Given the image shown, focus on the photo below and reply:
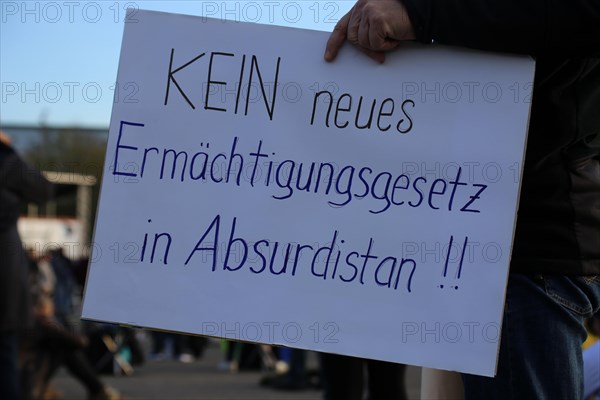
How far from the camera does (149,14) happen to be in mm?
1966

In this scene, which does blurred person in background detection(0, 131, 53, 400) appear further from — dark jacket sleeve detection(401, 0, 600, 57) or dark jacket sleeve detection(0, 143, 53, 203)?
dark jacket sleeve detection(401, 0, 600, 57)

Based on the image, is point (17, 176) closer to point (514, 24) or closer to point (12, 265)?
point (12, 265)

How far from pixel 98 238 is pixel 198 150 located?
262 millimetres

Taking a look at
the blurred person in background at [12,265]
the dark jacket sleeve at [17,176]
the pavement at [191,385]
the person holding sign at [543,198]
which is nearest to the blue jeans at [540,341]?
the person holding sign at [543,198]

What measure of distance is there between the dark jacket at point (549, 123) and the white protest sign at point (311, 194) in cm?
7

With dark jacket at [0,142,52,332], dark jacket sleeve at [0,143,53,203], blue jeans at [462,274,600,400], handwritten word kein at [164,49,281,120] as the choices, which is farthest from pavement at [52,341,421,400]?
handwritten word kein at [164,49,281,120]

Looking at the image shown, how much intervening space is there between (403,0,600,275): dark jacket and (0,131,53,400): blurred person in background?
340 cm

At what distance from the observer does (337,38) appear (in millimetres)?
1907

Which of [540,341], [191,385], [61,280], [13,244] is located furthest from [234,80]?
[61,280]

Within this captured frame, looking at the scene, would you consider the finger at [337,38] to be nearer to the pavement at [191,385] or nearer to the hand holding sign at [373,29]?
the hand holding sign at [373,29]

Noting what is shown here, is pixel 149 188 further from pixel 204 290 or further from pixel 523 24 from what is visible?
pixel 523 24

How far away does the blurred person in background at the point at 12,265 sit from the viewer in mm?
4715

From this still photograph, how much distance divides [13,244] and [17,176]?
1.17 feet

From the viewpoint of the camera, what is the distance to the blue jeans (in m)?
1.84
